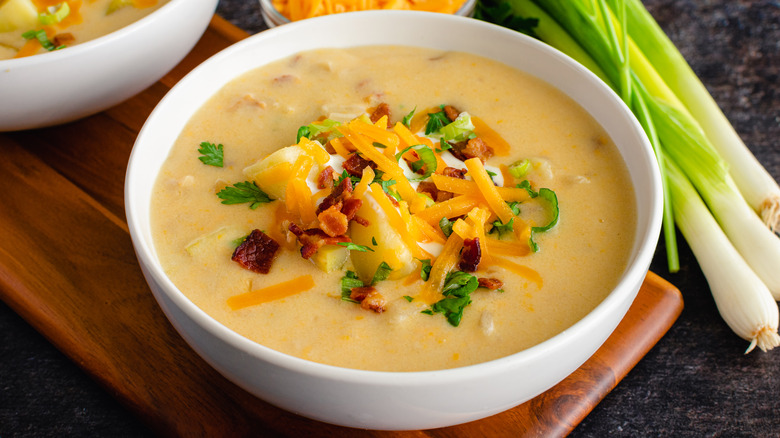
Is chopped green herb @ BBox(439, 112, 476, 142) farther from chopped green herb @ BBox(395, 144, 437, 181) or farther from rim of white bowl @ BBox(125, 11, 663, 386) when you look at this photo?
rim of white bowl @ BBox(125, 11, 663, 386)

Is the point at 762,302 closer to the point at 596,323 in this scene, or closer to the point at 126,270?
the point at 596,323

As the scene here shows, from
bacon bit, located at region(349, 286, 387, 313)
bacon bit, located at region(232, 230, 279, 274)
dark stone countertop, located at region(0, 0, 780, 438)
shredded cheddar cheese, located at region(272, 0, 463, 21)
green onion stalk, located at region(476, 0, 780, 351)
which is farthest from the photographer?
shredded cheddar cheese, located at region(272, 0, 463, 21)

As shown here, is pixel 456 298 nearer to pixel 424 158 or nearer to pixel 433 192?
pixel 433 192

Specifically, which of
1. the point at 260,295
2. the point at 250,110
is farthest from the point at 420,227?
the point at 250,110

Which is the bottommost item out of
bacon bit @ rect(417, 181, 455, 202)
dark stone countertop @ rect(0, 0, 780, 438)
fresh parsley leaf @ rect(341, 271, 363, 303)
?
dark stone countertop @ rect(0, 0, 780, 438)

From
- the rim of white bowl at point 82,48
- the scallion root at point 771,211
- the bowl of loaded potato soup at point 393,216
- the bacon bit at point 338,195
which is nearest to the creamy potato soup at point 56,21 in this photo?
the rim of white bowl at point 82,48

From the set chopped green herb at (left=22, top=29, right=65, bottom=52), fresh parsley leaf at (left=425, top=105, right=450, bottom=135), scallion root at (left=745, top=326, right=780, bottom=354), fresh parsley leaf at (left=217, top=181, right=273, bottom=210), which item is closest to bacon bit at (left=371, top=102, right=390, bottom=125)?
fresh parsley leaf at (left=425, top=105, right=450, bottom=135)
